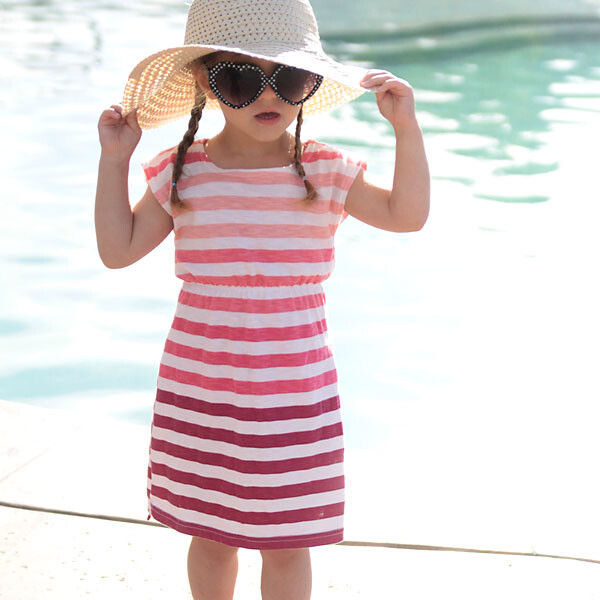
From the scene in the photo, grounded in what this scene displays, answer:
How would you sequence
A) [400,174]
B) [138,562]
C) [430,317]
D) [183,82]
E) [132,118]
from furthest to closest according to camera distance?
[430,317]
[138,562]
[183,82]
[132,118]
[400,174]

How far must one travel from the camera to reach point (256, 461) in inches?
81.2

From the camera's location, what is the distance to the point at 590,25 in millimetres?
15391

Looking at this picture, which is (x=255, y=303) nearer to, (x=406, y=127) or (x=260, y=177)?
(x=260, y=177)

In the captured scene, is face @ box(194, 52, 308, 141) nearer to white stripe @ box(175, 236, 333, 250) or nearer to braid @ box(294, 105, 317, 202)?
braid @ box(294, 105, 317, 202)

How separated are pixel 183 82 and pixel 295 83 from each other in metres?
0.40

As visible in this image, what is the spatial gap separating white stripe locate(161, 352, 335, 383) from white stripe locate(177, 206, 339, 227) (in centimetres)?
30

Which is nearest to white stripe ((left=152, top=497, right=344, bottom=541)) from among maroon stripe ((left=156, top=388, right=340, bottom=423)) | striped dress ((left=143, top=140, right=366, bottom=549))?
striped dress ((left=143, top=140, right=366, bottom=549))

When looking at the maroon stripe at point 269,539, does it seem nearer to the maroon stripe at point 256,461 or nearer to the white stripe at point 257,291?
the maroon stripe at point 256,461

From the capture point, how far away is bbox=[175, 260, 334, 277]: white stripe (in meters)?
2.06

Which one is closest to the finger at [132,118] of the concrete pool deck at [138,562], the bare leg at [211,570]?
the bare leg at [211,570]

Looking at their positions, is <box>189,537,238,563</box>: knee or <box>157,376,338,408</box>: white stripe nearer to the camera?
<box>157,376,338,408</box>: white stripe

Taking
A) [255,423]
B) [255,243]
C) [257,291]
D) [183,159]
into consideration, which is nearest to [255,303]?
[257,291]

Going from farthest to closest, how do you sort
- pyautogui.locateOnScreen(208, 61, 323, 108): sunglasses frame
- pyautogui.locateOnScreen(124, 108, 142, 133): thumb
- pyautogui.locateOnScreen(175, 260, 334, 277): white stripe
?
pyautogui.locateOnScreen(124, 108, 142, 133): thumb < pyautogui.locateOnScreen(175, 260, 334, 277): white stripe < pyautogui.locateOnScreen(208, 61, 323, 108): sunglasses frame

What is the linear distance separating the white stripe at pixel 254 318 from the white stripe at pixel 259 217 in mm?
189
